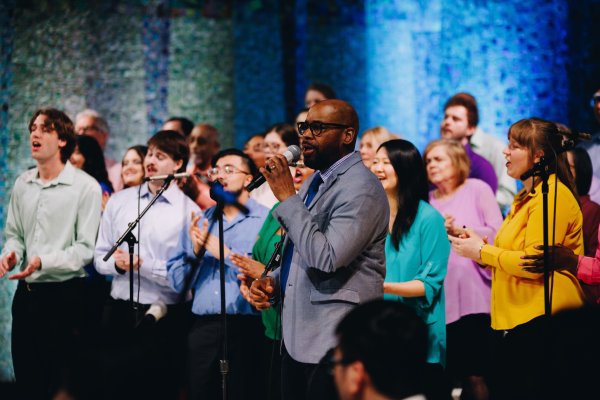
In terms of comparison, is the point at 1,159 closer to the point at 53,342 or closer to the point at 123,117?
the point at 123,117

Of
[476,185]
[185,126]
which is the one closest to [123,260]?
[476,185]

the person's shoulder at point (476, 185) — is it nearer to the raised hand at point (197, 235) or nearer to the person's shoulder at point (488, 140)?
the person's shoulder at point (488, 140)

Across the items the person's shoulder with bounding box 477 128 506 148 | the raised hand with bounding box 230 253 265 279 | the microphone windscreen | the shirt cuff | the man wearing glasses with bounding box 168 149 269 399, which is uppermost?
the person's shoulder with bounding box 477 128 506 148

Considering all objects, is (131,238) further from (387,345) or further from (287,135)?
(387,345)

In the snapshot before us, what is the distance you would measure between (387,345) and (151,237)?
2764 millimetres

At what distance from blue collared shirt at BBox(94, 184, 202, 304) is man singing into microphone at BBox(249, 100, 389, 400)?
4.74 feet

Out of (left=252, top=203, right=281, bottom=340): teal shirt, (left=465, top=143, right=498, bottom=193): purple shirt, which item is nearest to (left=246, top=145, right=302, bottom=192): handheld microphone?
(left=252, top=203, right=281, bottom=340): teal shirt

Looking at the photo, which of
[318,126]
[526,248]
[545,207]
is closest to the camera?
[318,126]

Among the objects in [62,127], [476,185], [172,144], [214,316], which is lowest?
[214,316]

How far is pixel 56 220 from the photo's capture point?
4.79 meters

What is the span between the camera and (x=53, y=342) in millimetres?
4516

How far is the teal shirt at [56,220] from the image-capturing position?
475 centimetres

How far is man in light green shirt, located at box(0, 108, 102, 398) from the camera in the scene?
466 centimetres

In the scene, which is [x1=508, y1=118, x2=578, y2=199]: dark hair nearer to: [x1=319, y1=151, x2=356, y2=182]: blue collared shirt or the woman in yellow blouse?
the woman in yellow blouse
